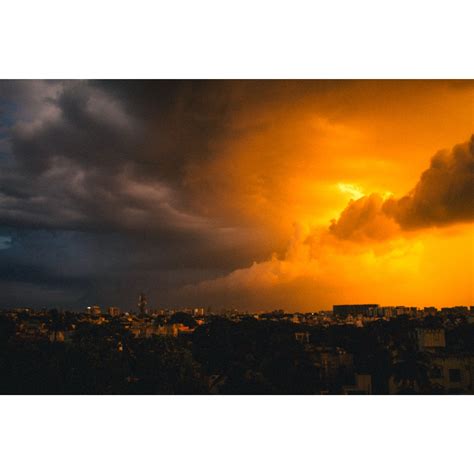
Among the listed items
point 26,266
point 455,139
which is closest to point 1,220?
point 26,266
